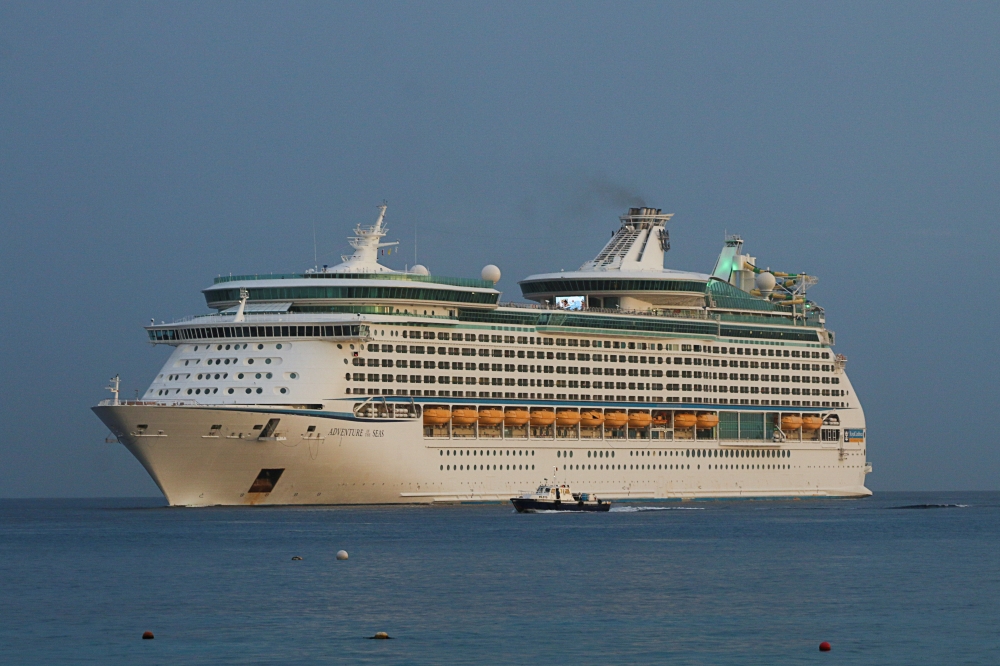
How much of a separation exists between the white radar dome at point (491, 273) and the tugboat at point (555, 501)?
11460 mm

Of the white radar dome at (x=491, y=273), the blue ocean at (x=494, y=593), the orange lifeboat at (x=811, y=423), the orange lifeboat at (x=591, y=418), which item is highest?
the white radar dome at (x=491, y=273)

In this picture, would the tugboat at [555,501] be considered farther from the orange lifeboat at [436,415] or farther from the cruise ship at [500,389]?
the orange lifeboat at [436,415]

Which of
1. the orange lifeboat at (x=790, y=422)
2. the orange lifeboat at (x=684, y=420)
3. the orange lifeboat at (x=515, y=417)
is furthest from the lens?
the orange lifeboat at (x=790, y=422)

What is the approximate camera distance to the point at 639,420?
315ft

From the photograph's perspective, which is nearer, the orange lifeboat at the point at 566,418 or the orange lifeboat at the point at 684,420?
the orange lifeboat at the point at 566,418

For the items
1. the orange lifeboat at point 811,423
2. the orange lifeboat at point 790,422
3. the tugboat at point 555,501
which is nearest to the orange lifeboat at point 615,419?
the tugboat at point 555,501

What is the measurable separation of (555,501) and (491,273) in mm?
13982

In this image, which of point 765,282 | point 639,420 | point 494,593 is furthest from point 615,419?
point 494,593

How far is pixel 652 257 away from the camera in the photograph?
103 meters

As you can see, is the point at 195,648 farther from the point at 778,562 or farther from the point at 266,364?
the point at 266,364

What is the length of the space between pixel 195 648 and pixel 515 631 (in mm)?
7438

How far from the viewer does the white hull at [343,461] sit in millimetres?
75000

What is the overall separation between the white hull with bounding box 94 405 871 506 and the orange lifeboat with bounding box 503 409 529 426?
A: 3.75 ft

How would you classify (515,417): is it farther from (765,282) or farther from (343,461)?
(765,282)
